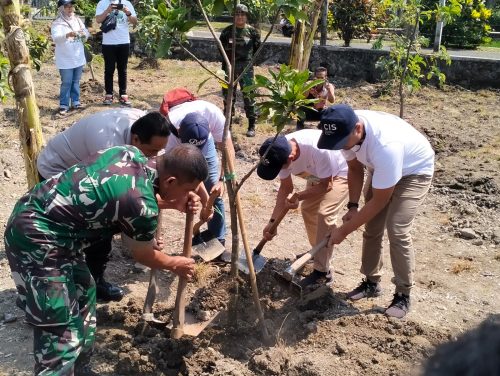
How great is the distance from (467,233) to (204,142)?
3044 millimetres

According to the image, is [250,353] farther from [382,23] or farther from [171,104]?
[382,23]

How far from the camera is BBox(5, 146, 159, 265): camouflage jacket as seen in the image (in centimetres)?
271

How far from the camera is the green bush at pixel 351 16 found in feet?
44.0

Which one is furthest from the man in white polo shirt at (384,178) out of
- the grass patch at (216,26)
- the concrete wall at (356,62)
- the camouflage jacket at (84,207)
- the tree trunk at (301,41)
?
the grass patch at (216,26)

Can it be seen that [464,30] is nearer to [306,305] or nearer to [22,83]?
[306,305]

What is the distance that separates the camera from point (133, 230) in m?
2.77

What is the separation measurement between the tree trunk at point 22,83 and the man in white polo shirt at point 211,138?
1.05m

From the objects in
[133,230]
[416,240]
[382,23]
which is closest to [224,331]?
[133,230]

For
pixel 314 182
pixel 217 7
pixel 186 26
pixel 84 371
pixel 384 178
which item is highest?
pixel 217 7

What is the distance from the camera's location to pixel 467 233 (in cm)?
584

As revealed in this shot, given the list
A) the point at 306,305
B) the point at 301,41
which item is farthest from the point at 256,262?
the point at 301,41

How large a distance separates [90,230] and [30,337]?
4.89ft

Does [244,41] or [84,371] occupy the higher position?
[244,41]

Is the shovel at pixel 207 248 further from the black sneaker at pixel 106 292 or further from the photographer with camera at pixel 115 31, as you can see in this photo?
the photographer with camera at pixel 115 31
